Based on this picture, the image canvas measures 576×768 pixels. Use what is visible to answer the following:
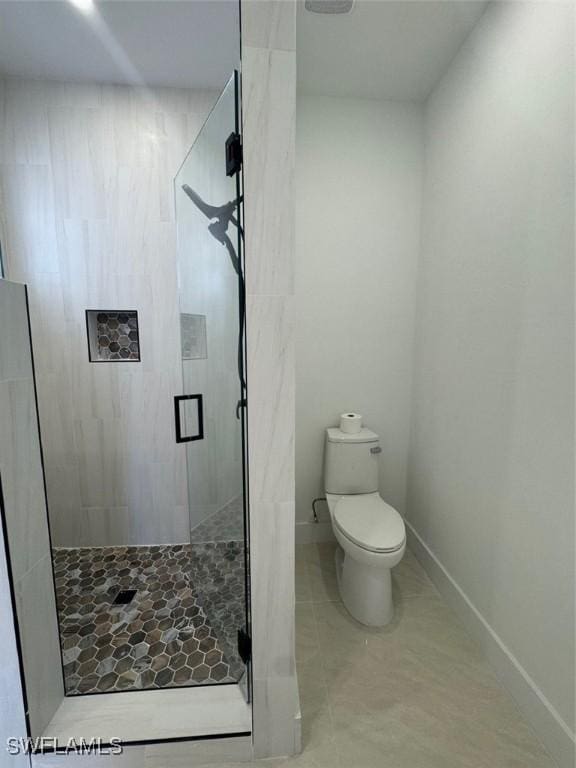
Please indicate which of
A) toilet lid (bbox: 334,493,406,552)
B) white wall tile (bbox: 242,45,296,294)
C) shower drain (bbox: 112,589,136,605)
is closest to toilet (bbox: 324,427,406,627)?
toilet lid (bbox: 334,493,406,552)

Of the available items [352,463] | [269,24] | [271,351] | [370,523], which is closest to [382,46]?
[269,24]

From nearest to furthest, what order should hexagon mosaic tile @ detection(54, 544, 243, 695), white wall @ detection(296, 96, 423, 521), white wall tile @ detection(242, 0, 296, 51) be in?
white wall tile @ detection(242, 0, 296, 51)
hexagon mosaic tile @ detection(54, 544, 243, 695)
white wall @ detection(296, 96, 423, 521)

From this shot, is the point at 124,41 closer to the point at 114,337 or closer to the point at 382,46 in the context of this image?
the point at 382,46

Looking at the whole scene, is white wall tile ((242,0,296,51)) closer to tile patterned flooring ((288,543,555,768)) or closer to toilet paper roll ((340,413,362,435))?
toilet paper roll ((340,413,362,435))

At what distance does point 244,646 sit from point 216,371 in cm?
95

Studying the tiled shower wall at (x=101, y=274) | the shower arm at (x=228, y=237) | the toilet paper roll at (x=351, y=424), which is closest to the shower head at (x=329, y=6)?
the tiled shower wall at (x=101, y=274)

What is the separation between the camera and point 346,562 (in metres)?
1.81

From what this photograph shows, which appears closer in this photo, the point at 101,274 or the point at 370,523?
the point at 370,523

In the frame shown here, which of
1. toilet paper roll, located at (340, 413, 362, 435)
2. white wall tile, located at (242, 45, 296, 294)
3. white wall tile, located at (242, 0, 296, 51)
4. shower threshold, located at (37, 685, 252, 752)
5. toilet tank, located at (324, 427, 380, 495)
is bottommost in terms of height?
shower threshold, located at (37, 685, 252, 752)

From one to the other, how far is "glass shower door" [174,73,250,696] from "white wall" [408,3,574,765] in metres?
1.03

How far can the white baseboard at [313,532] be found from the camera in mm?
2312

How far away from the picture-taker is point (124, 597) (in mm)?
1797

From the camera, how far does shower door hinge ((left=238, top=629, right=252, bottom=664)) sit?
3.69ft

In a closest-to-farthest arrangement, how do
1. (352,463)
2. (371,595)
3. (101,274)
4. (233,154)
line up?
(233,154), (371,595), (101,274), (352,463)
